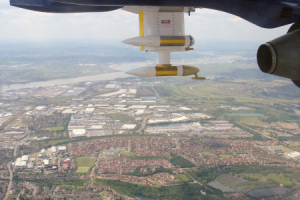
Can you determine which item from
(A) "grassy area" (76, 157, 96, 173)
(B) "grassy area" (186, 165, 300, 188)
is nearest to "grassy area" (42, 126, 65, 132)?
(A) "grassy area" (76, 157, 96, 173)

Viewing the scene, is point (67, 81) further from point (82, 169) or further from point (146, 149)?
point (82, 169)

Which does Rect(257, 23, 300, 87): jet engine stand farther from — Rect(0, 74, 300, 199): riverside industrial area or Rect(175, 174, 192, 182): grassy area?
Rect(175, 174, 192, 182): grassy area

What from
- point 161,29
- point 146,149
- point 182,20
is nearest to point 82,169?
point 146,149

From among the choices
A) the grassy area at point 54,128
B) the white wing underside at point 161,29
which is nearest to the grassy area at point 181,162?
the grassy area at point 54,128

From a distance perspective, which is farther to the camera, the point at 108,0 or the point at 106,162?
the point at 106,162

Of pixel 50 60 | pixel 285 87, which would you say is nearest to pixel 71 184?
pixel 285 87

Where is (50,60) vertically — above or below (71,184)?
above

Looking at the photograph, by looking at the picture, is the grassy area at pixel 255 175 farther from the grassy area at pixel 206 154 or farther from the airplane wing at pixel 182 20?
the airplane wing at pixel 182 20

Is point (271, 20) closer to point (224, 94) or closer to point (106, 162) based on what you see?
point (106, 162)
